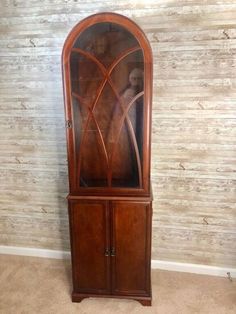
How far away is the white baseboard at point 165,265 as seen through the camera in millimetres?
2084

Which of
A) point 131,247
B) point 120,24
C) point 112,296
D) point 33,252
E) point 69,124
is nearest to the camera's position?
point 120,24

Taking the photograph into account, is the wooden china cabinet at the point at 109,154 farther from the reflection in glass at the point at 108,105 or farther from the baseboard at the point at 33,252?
the baseboard at the point at 33,252

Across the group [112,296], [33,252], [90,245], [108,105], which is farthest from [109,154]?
[33,252]

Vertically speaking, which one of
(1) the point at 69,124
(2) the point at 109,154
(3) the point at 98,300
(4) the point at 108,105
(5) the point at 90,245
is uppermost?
(4) the point at 108,105

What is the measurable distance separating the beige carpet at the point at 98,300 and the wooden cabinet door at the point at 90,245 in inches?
5.3

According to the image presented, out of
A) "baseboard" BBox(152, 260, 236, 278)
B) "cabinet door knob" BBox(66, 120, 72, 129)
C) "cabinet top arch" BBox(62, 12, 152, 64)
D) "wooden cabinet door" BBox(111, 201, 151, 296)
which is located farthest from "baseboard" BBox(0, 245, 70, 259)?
"cabinet top arch" BBox(62, 12, 152, 64)

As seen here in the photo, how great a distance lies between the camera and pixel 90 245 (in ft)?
5.75

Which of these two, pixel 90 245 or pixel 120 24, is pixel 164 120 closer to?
pixel 120 24

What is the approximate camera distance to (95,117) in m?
1.62

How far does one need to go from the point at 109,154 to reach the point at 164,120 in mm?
512

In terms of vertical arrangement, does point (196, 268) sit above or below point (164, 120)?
below

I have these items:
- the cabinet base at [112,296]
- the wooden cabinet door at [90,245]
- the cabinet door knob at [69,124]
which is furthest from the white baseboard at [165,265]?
the cabinet door knob at [69,124]

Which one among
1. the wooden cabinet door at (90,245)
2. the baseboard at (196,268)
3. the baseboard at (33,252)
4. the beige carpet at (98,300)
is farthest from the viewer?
the baseboard at (33,252)

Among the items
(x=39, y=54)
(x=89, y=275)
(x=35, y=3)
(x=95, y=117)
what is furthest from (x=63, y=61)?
(x=89, y=275)
